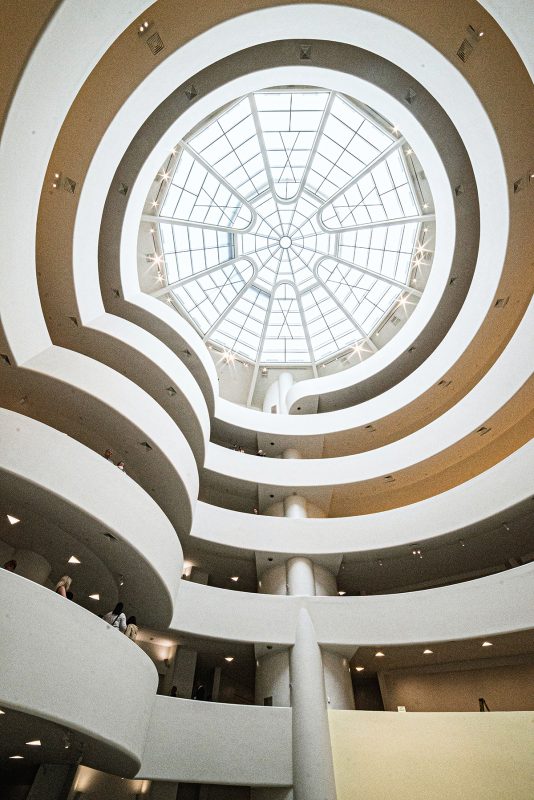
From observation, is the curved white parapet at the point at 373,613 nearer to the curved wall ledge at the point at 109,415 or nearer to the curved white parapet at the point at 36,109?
the curved wall ledge at the point at 109,415

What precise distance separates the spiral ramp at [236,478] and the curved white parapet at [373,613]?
87mm

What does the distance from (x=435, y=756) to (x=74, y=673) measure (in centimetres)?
1067

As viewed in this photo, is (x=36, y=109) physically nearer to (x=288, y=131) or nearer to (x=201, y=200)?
(x=201, y=200)

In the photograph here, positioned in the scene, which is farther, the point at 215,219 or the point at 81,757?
the point at 215,219

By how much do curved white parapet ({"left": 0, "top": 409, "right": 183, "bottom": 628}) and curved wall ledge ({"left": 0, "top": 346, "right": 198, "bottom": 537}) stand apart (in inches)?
102

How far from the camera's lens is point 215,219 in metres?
25.0

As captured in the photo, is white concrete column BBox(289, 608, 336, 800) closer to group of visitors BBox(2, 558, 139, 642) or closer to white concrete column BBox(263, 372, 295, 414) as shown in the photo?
group of visitors BBox(2, 558, 139, 642)

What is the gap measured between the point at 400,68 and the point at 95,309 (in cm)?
1421

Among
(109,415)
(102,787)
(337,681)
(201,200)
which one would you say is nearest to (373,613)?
(337,681)

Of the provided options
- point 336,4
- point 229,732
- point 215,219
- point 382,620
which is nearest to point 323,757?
point 229,732

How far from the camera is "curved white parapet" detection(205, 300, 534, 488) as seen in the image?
1789cm

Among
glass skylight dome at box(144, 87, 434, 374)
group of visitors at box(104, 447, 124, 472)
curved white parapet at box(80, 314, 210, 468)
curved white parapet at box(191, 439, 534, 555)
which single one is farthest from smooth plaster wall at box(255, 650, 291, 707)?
glass skylight dome at box(144, 87, 434, 374)

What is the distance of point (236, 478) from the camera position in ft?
74.2

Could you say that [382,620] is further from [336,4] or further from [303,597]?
[336,4]
